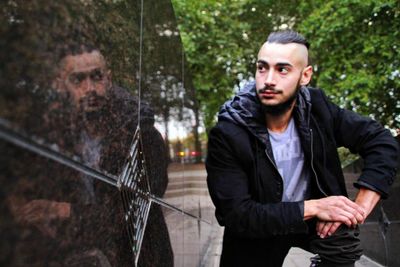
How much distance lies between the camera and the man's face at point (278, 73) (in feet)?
8.37

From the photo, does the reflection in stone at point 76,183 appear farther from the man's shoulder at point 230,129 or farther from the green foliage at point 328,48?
the green foliage at point 328,48

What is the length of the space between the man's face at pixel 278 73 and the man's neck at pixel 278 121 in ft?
0.29

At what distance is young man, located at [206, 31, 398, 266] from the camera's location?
240cm

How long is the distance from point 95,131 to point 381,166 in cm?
159

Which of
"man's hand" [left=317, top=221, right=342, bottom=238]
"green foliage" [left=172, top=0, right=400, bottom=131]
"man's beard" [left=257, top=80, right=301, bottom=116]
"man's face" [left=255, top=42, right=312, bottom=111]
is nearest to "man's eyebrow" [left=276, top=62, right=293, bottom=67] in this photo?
"man's face" [left=255, top=42, right=312, bottom=111]

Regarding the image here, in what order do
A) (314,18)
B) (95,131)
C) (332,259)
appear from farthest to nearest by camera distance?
(314,18) < (332,259) < (95,131)

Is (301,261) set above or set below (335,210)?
below

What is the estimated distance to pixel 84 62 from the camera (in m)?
1.44

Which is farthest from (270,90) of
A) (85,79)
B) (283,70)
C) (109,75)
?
(85,79)

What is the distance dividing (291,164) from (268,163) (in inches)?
6.8

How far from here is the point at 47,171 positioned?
→ 1.11 m

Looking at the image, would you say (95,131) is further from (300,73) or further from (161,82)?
(161,82)

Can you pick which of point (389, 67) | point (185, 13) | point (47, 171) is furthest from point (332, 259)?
point (185, 13)

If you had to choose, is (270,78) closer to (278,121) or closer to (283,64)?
(283,64)
